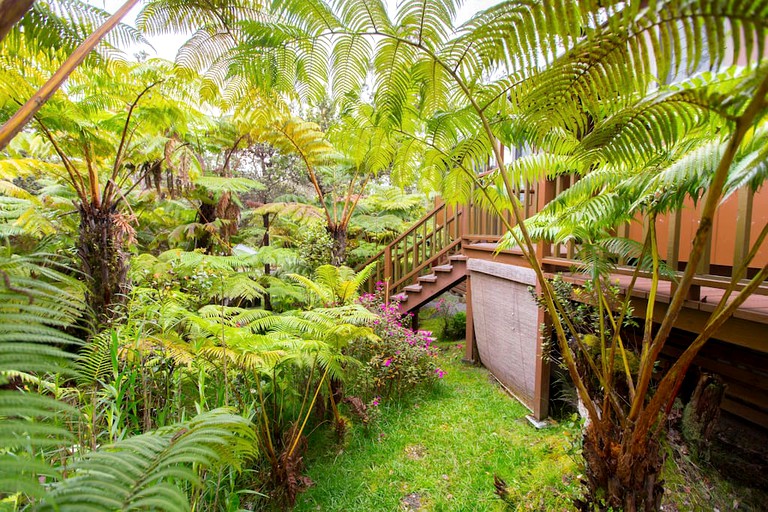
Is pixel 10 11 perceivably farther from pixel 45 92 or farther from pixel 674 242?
pixel 674 242

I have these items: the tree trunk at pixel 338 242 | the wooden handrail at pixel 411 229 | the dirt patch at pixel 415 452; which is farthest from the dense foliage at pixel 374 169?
the wooden handrail at pixel 411 229

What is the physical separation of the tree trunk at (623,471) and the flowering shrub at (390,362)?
1863mm

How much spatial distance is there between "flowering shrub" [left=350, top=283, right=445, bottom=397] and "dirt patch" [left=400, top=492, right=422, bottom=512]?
3.23ft

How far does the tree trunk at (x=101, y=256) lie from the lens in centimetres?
282

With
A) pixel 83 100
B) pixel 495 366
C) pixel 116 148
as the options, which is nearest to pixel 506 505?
pixel 495 366

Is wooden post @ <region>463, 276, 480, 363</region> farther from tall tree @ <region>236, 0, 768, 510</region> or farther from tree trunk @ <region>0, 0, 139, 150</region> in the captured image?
tree trunk @ <region>0, 0, 139, 150</region>

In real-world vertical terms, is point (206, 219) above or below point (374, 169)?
below

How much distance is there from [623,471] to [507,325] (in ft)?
6.65

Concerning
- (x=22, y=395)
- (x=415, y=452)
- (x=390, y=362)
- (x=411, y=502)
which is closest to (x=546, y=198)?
(x=390, y=362)

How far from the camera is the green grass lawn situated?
1.95 meters

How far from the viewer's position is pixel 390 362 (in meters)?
3.07

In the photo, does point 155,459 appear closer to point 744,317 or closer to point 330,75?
point 330,75

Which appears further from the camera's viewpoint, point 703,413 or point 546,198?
point 546,198

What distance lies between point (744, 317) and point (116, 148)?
4890 millimetres
